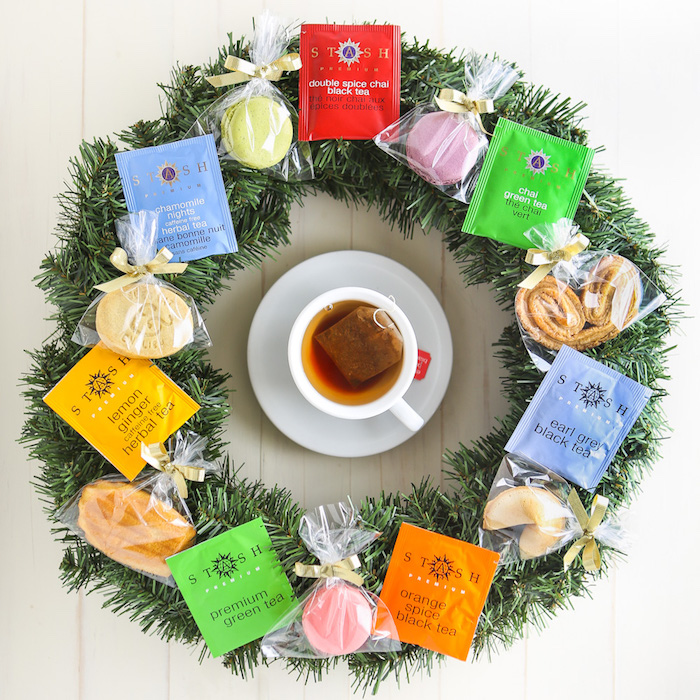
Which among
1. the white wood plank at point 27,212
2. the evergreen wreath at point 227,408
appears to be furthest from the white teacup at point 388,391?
the white wood plank at point 27,212

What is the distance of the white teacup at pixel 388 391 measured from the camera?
87cm

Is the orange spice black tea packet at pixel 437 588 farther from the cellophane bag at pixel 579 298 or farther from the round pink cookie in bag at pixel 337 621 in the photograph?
the cellophane bag at pixel 579 298

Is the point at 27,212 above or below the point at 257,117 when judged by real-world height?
below

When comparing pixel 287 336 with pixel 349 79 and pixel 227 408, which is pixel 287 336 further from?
pixel 349 79

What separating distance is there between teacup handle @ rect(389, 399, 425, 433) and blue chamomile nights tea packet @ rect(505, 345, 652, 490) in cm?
17

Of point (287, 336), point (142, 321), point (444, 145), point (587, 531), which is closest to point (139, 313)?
point (142, 321)

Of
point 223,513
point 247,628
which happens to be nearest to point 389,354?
point 223,513

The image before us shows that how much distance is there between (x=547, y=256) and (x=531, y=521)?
0.38m

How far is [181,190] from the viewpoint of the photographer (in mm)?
854

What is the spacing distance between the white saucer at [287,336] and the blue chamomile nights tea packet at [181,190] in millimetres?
169

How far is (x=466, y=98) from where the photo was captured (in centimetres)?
85

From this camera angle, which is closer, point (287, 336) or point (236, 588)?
point (236, 588)

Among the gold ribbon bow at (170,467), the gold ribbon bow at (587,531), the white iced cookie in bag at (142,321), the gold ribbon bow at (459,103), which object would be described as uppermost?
the gold ribbon bow at (459,103)

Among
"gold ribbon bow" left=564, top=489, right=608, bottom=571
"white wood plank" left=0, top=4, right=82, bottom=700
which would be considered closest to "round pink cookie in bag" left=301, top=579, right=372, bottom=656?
→ "gold ribbon bow" left=564, top=489, right=608, bottom=571
